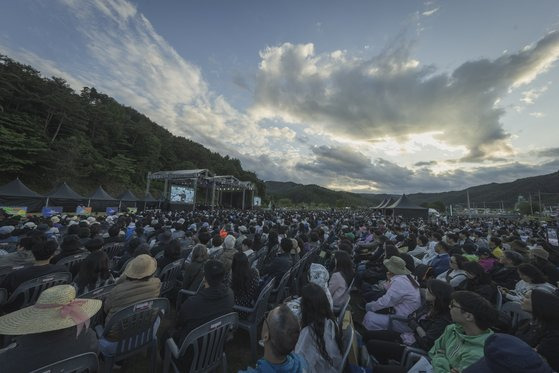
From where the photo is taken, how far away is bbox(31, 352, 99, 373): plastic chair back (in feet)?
4.21

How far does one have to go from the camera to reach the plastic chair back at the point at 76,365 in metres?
1.28

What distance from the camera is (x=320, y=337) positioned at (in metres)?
1.79

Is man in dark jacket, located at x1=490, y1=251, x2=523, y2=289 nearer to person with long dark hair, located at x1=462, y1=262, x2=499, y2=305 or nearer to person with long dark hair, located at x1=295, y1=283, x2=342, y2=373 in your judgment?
person with long dark hair, located at x1=462, y1=262, x2=499, y2=305

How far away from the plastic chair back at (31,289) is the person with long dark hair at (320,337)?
10.7ft

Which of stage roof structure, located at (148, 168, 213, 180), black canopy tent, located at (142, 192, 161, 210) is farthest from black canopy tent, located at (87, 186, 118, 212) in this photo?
stage roof structure, located at (148, 168, 213, 180)

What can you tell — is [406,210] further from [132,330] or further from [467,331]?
[132,330]

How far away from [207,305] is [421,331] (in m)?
2.22

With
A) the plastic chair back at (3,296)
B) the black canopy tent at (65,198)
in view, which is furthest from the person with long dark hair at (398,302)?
the black canopy tent at (65,198)

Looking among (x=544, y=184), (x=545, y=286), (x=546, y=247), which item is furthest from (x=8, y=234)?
(x=544, y=184)

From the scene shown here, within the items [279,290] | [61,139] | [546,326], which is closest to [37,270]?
[279,290]

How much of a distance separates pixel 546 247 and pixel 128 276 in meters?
9.57

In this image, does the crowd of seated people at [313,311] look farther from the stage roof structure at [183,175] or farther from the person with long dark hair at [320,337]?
the stage roof structure at [183,175]

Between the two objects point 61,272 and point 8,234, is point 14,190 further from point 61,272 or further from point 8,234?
point 61,272

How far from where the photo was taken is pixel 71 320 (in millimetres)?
1627
